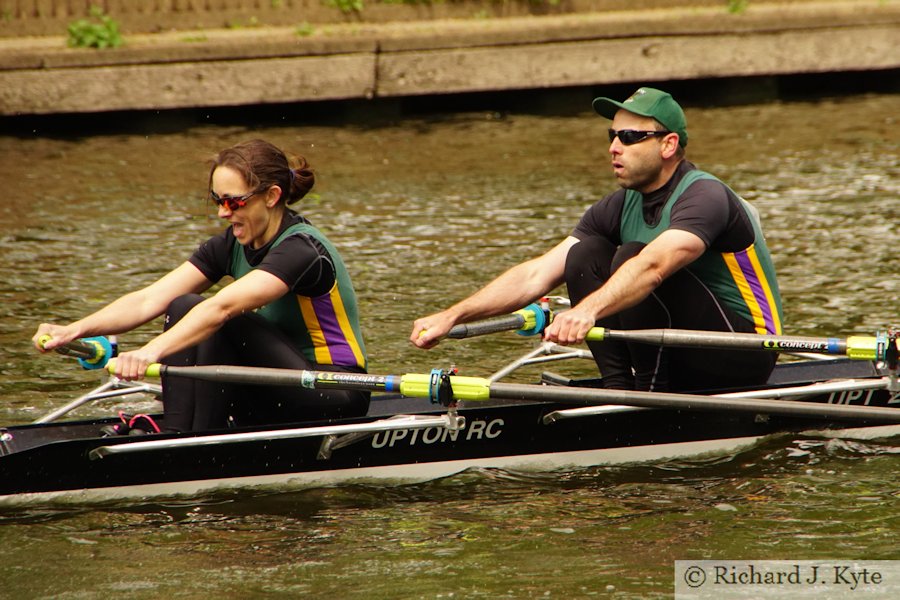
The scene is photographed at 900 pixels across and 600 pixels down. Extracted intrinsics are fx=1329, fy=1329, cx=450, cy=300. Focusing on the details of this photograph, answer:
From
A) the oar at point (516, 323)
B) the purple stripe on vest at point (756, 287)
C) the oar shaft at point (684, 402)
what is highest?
the purple stripe on vest at point (756, 287)

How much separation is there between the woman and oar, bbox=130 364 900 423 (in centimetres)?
22

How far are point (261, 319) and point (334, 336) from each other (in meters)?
0.33

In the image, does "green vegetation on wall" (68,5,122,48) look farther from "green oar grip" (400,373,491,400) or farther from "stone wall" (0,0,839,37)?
"green oar grip" (400,373,491,400)

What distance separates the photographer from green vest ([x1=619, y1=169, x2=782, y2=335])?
592 centimetres

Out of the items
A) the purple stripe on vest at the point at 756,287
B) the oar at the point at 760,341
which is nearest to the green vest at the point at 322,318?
the oar at the point at 760,341

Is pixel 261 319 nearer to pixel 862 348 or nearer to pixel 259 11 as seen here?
pixel 862 348

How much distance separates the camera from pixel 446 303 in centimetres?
870

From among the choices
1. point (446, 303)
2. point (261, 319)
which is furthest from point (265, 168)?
point (446, 303)

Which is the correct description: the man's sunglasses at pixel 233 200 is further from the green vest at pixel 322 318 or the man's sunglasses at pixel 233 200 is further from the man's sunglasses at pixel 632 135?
the man's sunglasses at pixel 632 135

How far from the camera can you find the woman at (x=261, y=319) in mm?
5523

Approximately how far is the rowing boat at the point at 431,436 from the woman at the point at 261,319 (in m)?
0.17

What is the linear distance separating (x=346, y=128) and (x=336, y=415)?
876 cm

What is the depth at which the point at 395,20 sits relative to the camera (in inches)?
566

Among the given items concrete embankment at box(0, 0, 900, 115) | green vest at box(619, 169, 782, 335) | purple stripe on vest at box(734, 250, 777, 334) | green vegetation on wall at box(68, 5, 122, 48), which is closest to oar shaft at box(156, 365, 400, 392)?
green vest at box(619, 169, 782, 335)
